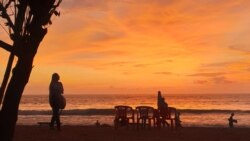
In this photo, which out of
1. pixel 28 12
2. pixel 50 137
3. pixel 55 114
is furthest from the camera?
pixel 55 114

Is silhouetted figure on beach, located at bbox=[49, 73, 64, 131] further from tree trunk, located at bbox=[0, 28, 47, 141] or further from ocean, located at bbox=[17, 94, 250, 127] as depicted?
ocean, located at bbox=[17, 94, 250, 127]

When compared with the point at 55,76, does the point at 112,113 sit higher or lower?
higher

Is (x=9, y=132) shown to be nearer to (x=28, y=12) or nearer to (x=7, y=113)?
(x=7, y=113)

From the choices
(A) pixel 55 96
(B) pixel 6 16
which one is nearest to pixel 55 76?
(A) pixel 55 96

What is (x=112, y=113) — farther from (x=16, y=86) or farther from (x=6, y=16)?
(x=16, y=86)

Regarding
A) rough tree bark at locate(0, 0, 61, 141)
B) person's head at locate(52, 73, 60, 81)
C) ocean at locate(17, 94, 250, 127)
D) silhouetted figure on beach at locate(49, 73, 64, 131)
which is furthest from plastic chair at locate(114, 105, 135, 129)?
ocean at locate(17, 94, 250, 127)

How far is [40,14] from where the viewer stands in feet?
22.1

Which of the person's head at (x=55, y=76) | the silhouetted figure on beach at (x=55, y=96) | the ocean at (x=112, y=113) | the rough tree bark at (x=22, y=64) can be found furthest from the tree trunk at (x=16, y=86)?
the ocean at (x=112, y=113)

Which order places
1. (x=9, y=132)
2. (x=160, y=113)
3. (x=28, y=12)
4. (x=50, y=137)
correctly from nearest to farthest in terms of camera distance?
(x=9, y=132) → (x=28, y=12) → (x=50, y=137) → (x=160, y=113)

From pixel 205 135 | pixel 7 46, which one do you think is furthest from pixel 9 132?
→ pixel 205 135

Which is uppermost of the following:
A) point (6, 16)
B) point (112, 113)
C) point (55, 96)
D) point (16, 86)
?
point (112, 113)

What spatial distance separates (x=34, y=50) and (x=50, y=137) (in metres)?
8.08

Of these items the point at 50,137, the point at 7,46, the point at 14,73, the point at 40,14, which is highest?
the point at 40,14

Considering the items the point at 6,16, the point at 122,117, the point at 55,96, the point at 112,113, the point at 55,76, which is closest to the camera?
the point at 6,16
